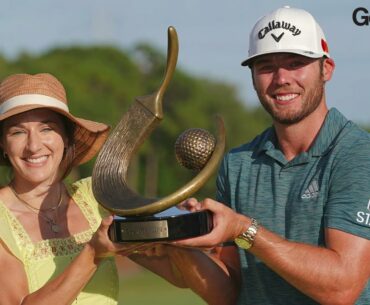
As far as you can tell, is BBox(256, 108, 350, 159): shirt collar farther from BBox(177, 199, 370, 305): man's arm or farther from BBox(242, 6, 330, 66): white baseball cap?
BBox(177, 199, 370, 305): man's arm

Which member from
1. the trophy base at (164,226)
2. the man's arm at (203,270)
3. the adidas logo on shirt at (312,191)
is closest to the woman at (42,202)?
the man's arm at (203,270)

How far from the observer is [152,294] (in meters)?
26.4

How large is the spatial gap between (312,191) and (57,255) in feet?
4.75

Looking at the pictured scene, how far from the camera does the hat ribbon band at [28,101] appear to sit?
222 inches

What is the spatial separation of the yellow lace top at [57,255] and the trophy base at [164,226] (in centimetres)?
90

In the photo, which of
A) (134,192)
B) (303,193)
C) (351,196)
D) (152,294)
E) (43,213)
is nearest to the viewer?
(134,192)

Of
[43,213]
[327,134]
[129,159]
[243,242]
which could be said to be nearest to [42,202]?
[43,213]

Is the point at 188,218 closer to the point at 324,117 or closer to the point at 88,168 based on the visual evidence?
the point at 324,117

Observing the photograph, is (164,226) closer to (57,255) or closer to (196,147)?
(196,147)

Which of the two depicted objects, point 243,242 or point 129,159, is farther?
point 129,159

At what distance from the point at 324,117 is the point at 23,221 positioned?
5.74ft

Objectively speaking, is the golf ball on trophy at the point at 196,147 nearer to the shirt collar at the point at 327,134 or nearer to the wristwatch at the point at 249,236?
the wristwatch at the point at 249,236

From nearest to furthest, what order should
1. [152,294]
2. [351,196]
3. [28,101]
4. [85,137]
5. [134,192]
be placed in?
[134,192] → [351,196] → [28,101] → [85,137] → [152,294]

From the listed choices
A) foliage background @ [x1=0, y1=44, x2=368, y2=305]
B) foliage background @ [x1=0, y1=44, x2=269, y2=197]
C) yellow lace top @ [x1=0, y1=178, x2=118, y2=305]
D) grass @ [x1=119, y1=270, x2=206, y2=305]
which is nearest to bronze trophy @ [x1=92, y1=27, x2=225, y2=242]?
yellow lace top @ [x1=0, y1=178, x2=118, y2=305]
